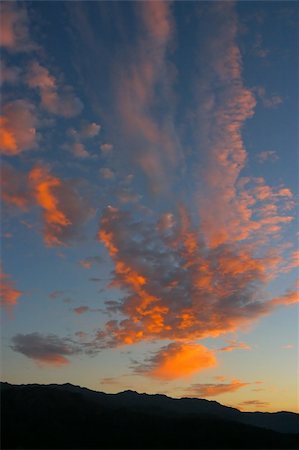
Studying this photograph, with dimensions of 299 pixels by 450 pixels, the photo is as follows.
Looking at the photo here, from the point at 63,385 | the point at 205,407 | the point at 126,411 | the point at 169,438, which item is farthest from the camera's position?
the point at 205,407

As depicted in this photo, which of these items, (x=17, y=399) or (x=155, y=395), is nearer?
(x=17, y=399)

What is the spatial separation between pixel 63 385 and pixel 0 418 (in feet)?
230

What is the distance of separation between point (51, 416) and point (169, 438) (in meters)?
29.9

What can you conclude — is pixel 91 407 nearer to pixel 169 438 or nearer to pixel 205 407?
pixel 169 438

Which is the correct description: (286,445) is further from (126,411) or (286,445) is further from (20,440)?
(20,440)

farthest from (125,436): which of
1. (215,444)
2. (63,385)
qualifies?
Answer: (63,385)

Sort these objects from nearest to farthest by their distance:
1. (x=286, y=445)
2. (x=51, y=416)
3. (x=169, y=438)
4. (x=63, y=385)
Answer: (x=286, y=445) → (x=169, y=438) → (x=51, y=416) → (x=63, y=385)

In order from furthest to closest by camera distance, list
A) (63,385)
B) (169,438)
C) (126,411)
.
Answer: (63,385) → (126,411) → (169,438)

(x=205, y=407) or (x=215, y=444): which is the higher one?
(x=205, y=407)

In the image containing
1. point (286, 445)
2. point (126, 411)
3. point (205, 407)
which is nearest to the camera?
point (286, 445)

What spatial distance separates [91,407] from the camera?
11906cm

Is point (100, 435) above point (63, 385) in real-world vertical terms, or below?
below

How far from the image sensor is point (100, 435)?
343ft

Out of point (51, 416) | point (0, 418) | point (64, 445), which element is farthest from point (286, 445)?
point (0, 418)
